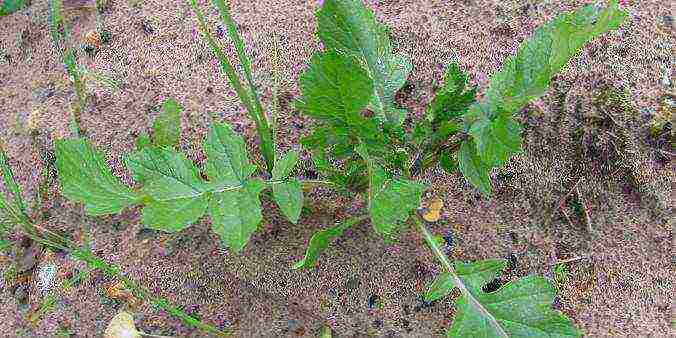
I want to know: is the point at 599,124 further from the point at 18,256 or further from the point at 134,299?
the point at 18,256

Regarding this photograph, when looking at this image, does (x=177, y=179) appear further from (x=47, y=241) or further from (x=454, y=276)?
(x=454, y=276)

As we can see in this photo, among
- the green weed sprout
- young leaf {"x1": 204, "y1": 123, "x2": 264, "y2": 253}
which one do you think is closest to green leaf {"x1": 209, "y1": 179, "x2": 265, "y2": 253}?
young leaf {"x1": 204, "y1": 123, "x2": 264, "y2": 253}

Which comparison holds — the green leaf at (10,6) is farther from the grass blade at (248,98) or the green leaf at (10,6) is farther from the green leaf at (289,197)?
the green leaf at (289,197)

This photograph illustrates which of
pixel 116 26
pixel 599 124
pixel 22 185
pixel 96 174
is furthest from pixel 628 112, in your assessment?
pixel 22 185

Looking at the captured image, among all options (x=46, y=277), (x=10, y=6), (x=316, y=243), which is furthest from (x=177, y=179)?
(x=10, y=6)

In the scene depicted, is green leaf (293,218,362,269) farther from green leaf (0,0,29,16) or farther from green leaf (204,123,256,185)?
green leaf (0,0,29,16)

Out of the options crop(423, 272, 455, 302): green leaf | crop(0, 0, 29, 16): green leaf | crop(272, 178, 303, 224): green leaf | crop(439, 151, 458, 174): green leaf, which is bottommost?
crop(423, 272, 455, 302): green leaf
